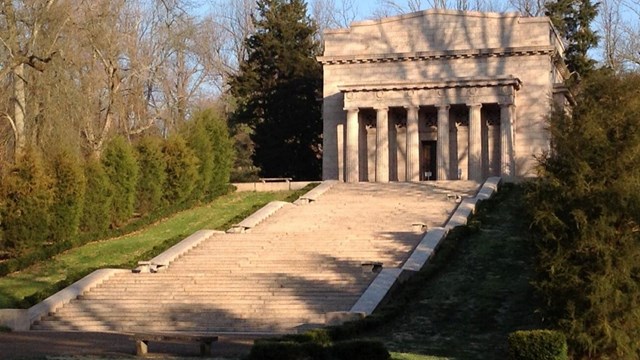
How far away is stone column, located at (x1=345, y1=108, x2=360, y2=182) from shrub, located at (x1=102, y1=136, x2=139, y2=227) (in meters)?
12.0

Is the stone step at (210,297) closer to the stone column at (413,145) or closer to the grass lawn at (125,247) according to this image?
the grass lawn at (125,247)

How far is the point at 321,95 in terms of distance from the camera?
53969 millimetres

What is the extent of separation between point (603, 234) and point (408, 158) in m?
29.7

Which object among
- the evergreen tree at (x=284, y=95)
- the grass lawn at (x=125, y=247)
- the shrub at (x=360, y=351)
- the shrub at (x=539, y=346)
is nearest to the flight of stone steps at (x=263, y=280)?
the grass lawn at (x=125, y=247)

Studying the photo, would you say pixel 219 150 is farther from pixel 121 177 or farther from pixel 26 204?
pixel 26 204

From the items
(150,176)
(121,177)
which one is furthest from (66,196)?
(150,176)

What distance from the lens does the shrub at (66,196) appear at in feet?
111

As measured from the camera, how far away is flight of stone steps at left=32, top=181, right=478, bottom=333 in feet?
78.5

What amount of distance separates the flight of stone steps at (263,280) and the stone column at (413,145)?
35.3 feet

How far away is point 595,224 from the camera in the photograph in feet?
58.4

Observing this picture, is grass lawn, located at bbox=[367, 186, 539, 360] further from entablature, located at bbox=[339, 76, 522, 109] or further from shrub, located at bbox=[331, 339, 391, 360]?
entablature, located at bbox=[339, 76, 522, 109]

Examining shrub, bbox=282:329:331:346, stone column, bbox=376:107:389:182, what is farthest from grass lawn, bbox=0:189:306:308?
shrub, bbox=282:329:331:346

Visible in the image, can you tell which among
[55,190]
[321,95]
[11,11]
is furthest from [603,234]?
[321,95]

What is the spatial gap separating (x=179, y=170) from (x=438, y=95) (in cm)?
1237
